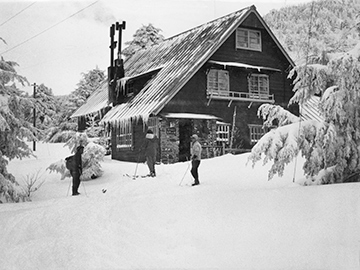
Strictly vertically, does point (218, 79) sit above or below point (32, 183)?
above

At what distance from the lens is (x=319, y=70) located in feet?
16.7

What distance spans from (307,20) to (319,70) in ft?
4.18

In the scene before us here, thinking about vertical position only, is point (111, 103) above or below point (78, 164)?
above

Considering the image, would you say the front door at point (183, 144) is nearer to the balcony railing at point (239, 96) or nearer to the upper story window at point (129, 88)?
the upper story window at point (129, 88)

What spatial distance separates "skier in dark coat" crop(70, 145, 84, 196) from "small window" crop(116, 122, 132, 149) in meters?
1.46

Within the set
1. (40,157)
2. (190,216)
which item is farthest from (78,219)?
(40,157)

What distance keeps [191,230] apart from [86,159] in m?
2.34

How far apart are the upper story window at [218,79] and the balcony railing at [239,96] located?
241 millimetres

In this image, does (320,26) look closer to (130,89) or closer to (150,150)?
(150,150)

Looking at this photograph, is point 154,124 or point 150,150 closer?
point 150,150

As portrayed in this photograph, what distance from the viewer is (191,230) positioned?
11.5 ft

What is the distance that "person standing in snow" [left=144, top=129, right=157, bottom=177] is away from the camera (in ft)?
20.5

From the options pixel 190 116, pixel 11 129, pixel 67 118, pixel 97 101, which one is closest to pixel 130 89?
pixel 97 101

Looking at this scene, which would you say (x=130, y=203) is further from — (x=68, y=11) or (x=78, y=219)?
(x=68, y=11)
